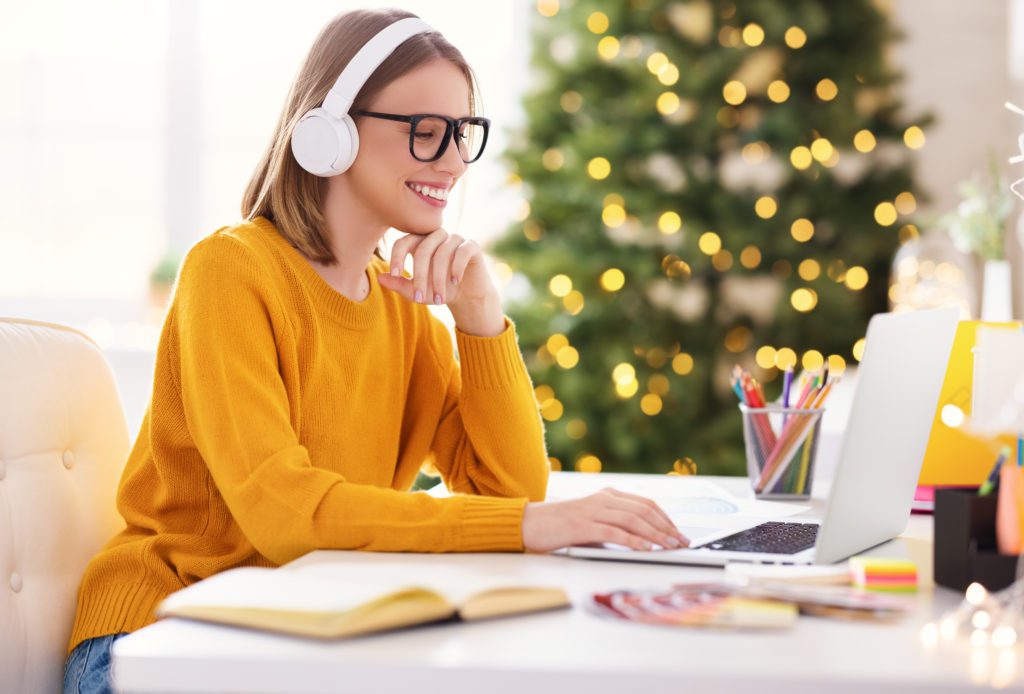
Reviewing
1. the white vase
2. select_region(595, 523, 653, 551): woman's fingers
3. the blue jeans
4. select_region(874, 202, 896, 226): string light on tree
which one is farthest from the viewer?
select_region(874, 202, 896, 226): string light on tree

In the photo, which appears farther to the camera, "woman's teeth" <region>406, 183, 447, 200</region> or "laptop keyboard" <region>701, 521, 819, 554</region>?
"woman's teeth" <region>406, 183, 447, 200</region>

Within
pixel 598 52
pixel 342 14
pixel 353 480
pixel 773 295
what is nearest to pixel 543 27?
pixel 598 52

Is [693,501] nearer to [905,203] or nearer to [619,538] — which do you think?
[619,538]

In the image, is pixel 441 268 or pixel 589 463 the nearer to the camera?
pixel 441 268

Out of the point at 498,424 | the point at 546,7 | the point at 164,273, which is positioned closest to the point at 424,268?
the point at 498,424

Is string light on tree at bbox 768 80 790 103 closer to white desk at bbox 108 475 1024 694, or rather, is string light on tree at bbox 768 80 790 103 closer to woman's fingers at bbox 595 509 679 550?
woman's fingers at bbox 595 509 679 550

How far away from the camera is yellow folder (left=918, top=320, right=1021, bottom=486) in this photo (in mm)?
1347

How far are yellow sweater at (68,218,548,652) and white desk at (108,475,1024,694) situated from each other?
279mm

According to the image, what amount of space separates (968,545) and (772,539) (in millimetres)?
219

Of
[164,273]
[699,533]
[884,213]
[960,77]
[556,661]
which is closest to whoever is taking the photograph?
[556,661]

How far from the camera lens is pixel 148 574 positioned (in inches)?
45.6

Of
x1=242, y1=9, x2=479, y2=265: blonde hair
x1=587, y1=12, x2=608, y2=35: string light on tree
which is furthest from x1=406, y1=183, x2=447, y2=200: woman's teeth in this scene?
x1=587, y1=12, x2=608, y2=35: string light on tree

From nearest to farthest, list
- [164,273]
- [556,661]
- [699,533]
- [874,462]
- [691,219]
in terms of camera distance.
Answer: [556,661] < [874,462] < [699,533] < [691,219] < [164,273]

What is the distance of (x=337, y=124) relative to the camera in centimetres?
126
